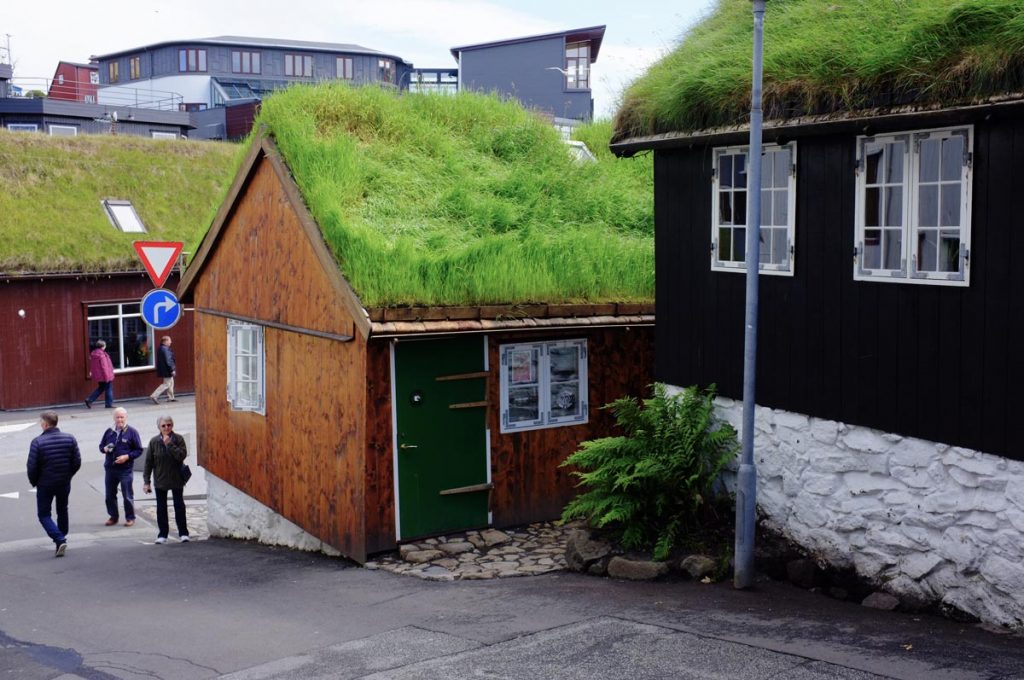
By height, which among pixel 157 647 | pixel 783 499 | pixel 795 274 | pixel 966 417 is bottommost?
pixel 157 647

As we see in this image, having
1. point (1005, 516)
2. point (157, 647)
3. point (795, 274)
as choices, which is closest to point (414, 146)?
point (795, 274)

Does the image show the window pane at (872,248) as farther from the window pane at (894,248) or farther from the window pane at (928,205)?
the window pane at (928,205)

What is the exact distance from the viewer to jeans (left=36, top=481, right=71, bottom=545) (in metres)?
13.7

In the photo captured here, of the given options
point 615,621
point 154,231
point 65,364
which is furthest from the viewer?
point 154,231

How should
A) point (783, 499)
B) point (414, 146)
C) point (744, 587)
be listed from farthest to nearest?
point (414, 146)
point (783, 499)
point (744, 587)

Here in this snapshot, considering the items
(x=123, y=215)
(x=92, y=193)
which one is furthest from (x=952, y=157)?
(x=92, y=193)

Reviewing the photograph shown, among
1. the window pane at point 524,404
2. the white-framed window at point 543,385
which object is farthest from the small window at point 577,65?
the window pane at point 524,404

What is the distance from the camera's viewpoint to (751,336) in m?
9.26

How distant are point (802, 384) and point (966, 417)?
1.75 meters

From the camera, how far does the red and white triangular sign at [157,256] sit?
1502 cm

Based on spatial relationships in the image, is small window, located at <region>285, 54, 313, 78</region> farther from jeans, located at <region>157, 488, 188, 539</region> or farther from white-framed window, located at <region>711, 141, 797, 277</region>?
white-framed window, located at <region>711, 141, 797, 277</region>

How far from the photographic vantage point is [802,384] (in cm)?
Result: 991

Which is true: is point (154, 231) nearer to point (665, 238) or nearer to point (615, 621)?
point (665, 238)

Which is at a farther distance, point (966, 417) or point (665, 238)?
point (665, 238)
